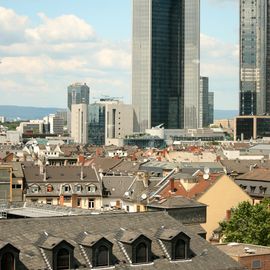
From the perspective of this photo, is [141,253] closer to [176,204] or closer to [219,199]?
[176,204]

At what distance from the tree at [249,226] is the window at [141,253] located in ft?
95.2

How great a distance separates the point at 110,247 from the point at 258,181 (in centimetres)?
7417

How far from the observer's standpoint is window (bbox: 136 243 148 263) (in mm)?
46312

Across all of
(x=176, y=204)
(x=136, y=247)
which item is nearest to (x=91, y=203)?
(x=176, y=204)

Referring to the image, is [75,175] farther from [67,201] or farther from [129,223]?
[129,223]

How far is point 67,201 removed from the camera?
120 meters

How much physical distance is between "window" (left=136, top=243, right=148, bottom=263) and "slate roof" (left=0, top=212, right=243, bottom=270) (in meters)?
0.35

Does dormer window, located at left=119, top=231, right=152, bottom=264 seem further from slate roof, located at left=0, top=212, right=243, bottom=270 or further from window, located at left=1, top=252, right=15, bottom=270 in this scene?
window, located at left=1, top=252, right=15, bottom=270

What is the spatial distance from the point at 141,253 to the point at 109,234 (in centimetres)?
186

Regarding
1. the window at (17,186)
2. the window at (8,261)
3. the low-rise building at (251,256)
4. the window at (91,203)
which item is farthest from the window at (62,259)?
the window at (91,203)

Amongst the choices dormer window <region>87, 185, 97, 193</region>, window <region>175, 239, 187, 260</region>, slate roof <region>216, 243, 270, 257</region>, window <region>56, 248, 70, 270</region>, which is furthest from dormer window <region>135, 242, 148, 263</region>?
dormer window <region>87, 185, 97, 193</region>

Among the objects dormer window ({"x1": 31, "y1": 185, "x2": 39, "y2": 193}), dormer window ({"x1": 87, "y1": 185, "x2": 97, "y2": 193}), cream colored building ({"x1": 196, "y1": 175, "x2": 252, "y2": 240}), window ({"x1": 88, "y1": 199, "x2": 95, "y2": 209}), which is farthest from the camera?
dormer window ({"x1": 87, "y1": 185, "x2": 97, "y2": 193})

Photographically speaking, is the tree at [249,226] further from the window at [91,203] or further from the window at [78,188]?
the window at [78,188]

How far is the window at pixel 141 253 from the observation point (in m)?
46.3
